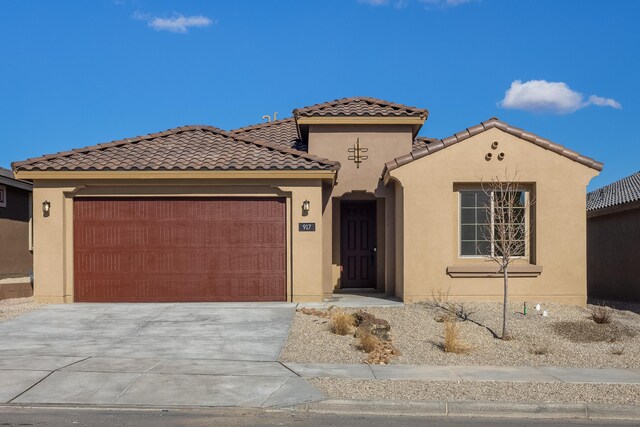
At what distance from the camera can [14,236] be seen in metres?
20.8

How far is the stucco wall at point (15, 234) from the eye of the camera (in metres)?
20.2

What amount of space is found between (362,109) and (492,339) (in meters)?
7.62

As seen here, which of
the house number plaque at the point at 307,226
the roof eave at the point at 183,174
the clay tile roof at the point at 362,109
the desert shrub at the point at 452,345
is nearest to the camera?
the desert shrub at the point at 452,345

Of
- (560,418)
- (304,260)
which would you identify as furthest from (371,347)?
(304,260)

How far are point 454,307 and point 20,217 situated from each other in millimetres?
13727

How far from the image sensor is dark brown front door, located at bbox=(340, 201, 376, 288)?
18875 mm

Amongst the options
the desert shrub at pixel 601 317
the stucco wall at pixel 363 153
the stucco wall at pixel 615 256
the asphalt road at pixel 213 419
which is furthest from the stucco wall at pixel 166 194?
the stucco wall at pixel 615 256

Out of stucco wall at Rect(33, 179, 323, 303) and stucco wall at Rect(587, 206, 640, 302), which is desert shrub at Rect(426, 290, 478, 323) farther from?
stucco wall at Rect(587, 206, 640, 302)

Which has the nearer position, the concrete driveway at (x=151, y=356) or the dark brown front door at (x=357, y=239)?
the concrete driveway at (x=151, y=356)

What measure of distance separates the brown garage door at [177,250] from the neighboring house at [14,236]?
442 cm

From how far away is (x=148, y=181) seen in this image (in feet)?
53.0

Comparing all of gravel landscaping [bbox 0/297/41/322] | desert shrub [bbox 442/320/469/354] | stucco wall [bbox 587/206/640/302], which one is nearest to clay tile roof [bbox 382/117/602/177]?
stucco wall [bbox 587/206/640/302]

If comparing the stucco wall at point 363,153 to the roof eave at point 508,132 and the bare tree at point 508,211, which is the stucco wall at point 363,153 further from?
the bare tree at point 508,211

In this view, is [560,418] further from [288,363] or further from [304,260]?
[304,260]
